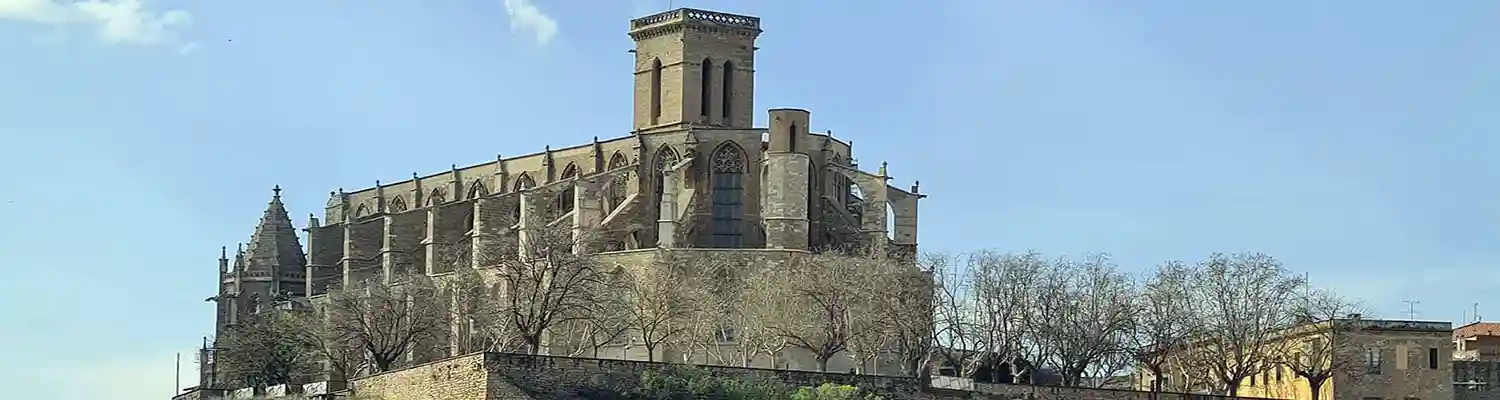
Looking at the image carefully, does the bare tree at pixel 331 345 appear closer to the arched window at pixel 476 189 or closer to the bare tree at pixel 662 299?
the bare tree at pixel 662 299

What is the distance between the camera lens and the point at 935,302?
8744 centimetres

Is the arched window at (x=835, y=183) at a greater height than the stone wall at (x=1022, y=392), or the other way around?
the arched window at (x=835, y=183)

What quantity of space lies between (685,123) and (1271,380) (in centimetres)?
2838

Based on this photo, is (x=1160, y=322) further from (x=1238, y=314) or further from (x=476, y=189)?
(x=476, y=189)

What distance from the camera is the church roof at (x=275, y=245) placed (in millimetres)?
120750

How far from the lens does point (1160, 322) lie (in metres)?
86.2

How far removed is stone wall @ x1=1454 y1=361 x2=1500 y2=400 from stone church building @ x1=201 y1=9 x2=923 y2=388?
19.0 m

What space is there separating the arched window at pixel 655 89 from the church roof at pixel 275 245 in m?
18.0

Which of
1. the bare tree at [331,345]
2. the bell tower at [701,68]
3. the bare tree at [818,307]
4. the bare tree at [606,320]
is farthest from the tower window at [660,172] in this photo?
the bare tree at [818,307]

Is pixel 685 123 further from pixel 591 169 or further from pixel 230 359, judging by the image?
pixel 230 359

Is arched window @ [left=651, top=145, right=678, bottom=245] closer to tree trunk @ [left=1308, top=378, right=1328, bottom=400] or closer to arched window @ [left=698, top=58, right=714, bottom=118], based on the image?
arched window @ [left=698, top=58, right=714, bottom=118]

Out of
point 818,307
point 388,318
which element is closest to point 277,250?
point 388,318

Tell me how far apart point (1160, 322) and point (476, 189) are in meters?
36.6

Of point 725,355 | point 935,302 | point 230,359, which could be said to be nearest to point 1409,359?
point 935,302
